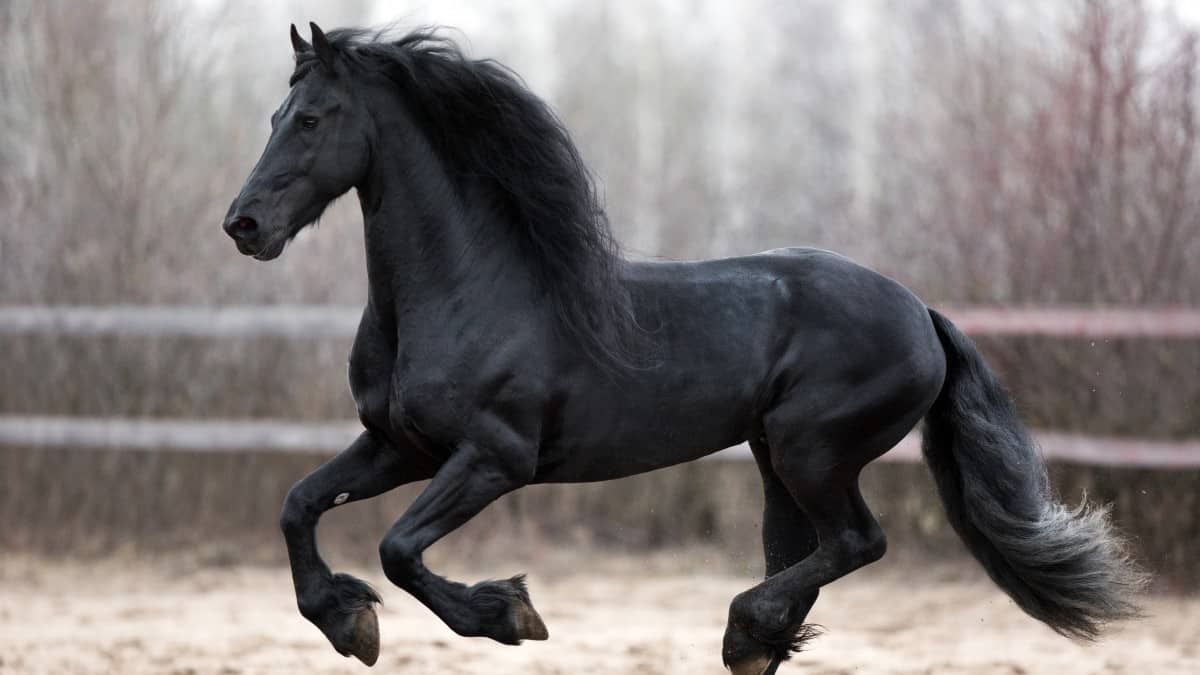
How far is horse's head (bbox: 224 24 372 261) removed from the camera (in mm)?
3828

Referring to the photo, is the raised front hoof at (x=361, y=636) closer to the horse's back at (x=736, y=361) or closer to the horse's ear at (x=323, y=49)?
the horse's back at (x=736, y=361)

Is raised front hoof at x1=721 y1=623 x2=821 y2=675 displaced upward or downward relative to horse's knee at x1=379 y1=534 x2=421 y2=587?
downward

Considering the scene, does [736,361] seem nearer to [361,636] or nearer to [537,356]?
[537,356]

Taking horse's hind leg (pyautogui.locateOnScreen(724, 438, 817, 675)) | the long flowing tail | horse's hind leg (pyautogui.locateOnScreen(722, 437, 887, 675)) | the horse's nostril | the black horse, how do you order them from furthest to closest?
1. horse's hind leg (pyautogui.locateOnScreen(724, 438, 817, 675))
2. the long flowing tail
3. horse's hind leg (pyautogui.locateOnScreen(722, 437, 887, 675))
4. the black horse
5. the horse's nostril

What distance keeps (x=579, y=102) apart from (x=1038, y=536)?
72.9 ft

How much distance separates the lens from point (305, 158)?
154 inches

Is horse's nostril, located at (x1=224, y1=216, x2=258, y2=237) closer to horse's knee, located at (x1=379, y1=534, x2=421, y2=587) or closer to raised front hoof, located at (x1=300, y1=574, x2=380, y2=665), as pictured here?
horse's knee, located at (x1=379, y1=534, x2=421, y2=587)

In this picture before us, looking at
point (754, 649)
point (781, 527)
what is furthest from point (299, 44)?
point (754, 649)

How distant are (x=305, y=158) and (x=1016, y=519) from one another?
243 cm

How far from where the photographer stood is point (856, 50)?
32.9 meters

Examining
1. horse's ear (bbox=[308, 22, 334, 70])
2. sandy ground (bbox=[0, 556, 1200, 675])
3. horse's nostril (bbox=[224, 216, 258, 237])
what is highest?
horse's ear (bbox=[308, 22, 334, 70])

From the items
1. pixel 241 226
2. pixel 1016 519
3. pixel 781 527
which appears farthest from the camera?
pixel 781 527

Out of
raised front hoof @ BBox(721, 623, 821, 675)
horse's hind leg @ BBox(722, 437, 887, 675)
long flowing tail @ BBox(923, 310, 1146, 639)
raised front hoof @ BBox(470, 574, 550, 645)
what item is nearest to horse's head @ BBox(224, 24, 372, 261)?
raised front hoof @ BBox(470, 574, 550, 645)

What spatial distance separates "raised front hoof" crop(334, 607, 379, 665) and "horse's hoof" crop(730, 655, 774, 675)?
3.62 feet
